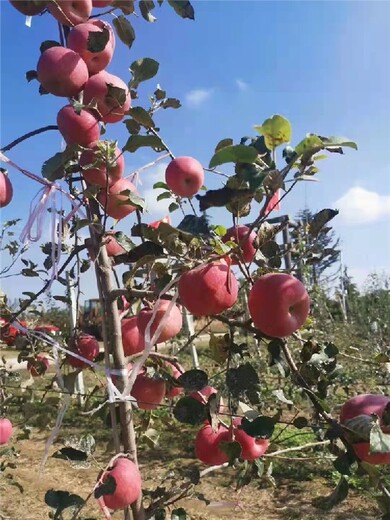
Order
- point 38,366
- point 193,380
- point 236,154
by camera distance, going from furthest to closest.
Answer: point 38,366
point 193,380
point 236,154

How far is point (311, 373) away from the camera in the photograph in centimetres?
90

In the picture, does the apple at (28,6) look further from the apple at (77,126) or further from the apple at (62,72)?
the apple at (77,126)

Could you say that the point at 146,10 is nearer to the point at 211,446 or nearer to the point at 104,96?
the point at 104,96

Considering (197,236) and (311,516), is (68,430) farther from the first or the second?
(197,236)

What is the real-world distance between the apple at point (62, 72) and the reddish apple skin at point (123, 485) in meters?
0.68

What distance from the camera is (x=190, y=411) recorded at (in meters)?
0.87

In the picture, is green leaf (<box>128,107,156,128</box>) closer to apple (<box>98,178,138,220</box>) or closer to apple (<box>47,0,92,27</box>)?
apple (<box>98,178,138,220</box>)

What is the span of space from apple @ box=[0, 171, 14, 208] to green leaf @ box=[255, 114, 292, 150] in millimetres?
528

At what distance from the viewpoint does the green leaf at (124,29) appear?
1076 mm

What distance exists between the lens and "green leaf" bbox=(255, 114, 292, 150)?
24.1 inches

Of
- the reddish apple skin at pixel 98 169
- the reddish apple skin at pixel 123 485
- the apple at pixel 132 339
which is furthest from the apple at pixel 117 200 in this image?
the reddish apple skin at pixel 123 485

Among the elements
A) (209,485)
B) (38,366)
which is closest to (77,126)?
(38,366)

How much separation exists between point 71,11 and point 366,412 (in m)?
0.90

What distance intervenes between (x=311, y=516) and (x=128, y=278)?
2254 millimetres
